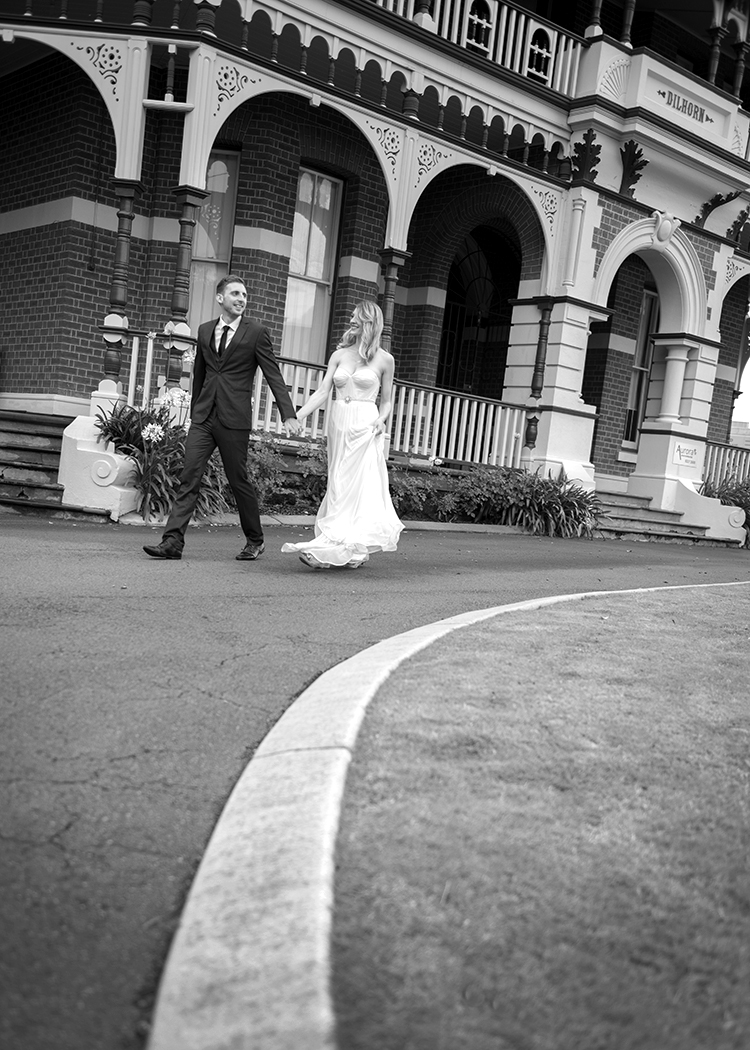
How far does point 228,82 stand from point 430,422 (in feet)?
16.5

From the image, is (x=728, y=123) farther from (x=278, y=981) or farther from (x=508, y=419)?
(x=278, y=981)

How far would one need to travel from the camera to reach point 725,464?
60.2 feet

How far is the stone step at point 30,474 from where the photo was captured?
34.7 ft

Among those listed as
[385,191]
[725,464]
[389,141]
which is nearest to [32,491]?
[389,141]

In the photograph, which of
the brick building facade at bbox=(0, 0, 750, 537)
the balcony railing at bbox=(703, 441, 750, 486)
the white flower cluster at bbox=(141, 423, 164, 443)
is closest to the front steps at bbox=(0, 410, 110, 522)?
the white flower cluster at bbox=(141, 423, 164, 443)

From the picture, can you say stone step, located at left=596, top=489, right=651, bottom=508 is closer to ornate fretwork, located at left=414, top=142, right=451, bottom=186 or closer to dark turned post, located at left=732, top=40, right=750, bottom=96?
ornate fretwork, located at left=414, top=142, right=451, bottom=186

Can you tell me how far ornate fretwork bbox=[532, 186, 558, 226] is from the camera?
14.7 m

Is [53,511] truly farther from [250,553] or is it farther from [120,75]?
[120,75]

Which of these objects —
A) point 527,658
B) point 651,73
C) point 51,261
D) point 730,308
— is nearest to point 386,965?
point 527,658

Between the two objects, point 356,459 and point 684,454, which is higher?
point 684,454

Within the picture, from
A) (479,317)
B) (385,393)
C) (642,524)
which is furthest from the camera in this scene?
(479,317)

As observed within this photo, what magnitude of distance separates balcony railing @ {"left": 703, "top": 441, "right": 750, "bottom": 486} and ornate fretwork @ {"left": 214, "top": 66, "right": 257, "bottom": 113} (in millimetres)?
10143

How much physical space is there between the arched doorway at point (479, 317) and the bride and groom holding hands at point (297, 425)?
10071 millimetres

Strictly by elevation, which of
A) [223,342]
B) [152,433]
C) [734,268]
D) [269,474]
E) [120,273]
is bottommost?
[269,474]
